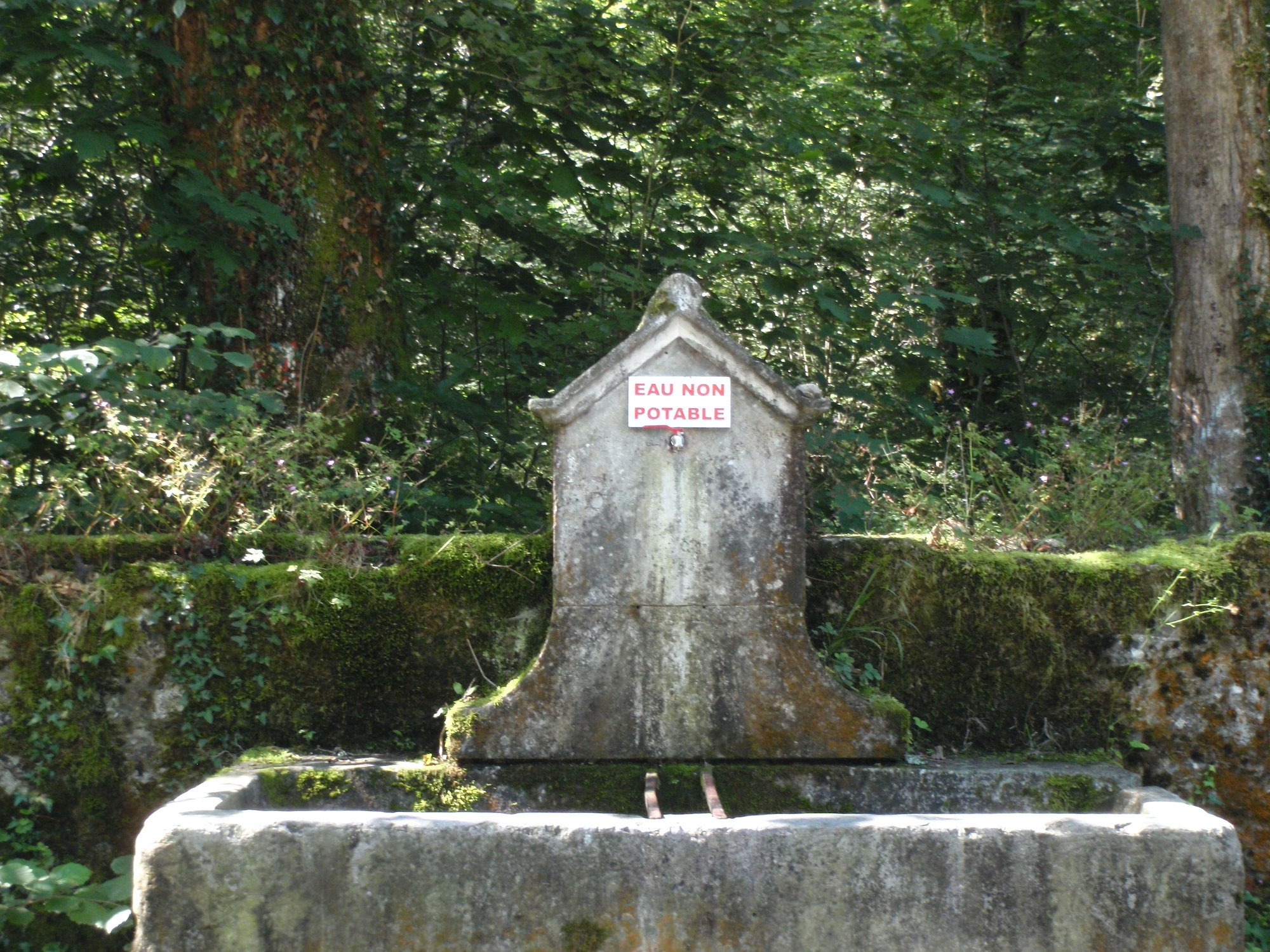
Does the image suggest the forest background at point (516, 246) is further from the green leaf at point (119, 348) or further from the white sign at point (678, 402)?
the white sign at point (678, 402)

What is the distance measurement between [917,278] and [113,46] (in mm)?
4685

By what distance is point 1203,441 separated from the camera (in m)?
6.29

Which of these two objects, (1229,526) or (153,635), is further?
(1229,526)

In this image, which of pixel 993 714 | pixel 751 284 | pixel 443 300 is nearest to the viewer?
pixel 993 714

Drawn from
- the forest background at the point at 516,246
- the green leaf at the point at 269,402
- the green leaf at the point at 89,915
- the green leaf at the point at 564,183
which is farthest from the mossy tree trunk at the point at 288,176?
the green leaf at the point at 89,915

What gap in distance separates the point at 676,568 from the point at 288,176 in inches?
129

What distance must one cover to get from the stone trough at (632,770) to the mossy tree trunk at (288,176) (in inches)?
92.5

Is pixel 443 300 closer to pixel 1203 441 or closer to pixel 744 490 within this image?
pixel 744 490

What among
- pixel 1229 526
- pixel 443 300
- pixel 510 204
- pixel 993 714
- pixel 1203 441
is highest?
pixel 510 204

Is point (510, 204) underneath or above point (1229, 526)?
above

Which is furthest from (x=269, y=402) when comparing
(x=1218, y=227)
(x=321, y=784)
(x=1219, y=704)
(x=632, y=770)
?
(x=1218, y=227)

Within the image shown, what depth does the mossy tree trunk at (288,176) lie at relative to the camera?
5.45 m

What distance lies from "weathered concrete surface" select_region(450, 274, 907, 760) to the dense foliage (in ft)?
3.21

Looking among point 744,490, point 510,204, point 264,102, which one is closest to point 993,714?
point 744,490
